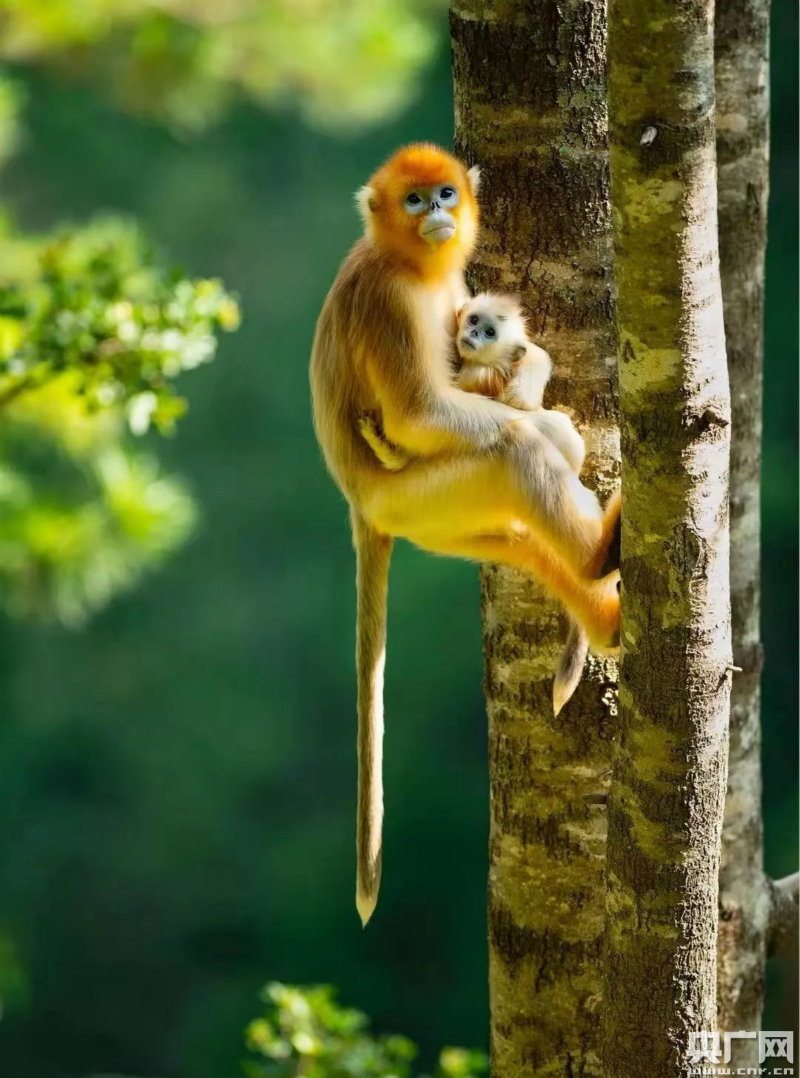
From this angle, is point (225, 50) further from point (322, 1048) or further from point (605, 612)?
point (322, 1048)

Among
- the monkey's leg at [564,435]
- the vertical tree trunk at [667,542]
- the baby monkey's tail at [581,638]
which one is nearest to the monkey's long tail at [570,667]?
the baby monkey's tail at [581,638]

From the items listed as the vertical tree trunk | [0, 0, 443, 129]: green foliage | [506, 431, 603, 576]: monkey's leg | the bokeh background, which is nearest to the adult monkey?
[506, 431, 603, 576]: monkey's leg

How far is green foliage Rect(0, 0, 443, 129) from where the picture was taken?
Answer: 3.33 meters

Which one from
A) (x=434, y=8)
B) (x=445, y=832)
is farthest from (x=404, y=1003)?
(x=434, y=8)

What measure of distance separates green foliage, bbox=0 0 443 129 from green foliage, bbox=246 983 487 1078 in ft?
7.07

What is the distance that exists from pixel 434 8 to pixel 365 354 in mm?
3740

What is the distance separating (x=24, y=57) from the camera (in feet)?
11.1

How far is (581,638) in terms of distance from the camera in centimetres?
201

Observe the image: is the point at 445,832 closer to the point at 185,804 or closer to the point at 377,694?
the point at 185,804

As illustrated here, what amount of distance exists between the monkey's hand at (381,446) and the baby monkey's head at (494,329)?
184mm

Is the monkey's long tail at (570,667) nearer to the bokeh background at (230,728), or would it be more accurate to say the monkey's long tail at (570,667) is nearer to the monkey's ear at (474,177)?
the monkey's ear at (474,177)

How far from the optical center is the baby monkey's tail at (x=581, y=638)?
1974mm

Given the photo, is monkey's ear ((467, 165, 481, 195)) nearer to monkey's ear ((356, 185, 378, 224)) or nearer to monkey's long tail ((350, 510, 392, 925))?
monkey's ear ((356, 185, 378, 224))

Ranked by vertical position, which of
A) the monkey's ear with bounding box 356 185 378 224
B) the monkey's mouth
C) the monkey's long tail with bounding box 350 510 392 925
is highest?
the monkey's ear with bounding box 356 185 378 224
